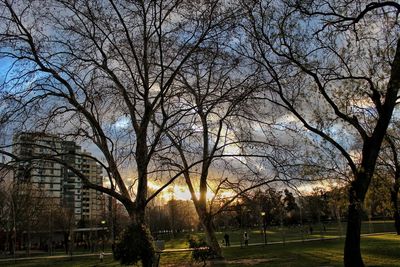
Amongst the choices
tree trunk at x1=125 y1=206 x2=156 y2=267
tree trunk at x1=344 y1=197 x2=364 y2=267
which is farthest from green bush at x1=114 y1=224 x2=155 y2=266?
tree trunk at x1=344 y1=197 x2=364 y2=267

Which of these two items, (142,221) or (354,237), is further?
(354,237)

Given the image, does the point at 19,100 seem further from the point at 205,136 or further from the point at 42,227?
the point at 42,227

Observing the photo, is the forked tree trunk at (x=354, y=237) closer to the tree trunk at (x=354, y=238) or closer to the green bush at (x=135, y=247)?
the tree trunk at (x=354, y=238)

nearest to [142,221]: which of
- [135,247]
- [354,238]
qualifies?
[135,247]

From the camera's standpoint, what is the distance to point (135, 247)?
14.0 metres

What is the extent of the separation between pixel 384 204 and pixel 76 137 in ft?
45.2

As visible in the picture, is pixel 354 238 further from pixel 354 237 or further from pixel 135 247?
pixel 135 247

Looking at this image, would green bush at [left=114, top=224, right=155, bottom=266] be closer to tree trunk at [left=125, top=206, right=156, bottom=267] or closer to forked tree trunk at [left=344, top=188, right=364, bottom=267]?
tree trunk at [left=125, top=206, right=156, bottom=267]

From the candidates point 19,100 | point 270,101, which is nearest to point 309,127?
point 270,101

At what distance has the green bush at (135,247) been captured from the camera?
14023 mm

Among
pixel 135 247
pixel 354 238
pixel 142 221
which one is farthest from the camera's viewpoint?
pixel 354 238

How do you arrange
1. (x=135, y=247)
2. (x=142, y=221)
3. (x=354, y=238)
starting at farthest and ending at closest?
(x=354, y=238)
(x=142, y=221)
(x=135, y=247)

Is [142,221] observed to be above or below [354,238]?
above

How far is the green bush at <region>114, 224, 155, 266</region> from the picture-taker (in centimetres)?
1402
